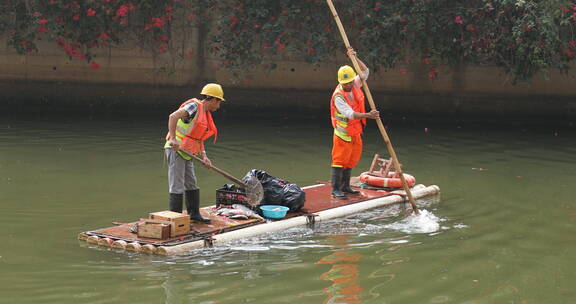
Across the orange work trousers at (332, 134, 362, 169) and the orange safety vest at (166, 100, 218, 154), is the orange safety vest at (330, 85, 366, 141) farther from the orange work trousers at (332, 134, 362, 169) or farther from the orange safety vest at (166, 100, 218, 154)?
the orange safety vest at (166, 100, 218, 154)

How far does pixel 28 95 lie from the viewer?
20.1 meters

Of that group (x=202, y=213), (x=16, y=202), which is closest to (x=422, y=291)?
(x=202, y=213)

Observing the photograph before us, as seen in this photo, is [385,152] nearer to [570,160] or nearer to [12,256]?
[570,160]

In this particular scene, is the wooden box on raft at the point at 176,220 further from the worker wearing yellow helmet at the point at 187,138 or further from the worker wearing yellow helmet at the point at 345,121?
the worker wearing yellow helmet at the point at 345,121

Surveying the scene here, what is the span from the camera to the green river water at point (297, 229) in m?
8.21

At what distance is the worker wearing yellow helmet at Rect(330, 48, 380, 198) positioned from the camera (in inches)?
457

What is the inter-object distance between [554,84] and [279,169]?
327 inches

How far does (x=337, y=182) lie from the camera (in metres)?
12.0

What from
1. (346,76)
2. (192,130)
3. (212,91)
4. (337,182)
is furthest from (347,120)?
(192,130)

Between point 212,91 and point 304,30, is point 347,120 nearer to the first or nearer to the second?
point 212,91

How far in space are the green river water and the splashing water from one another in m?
0.10

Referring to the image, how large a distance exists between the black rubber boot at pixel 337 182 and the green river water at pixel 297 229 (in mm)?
577

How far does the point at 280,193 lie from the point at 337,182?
1.35m

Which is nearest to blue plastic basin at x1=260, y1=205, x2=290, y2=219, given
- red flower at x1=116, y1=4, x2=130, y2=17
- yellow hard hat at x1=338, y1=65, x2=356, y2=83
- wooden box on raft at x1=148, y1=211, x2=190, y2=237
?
wooden box on raft at x1=148, y1=211, x2=190, y2=237
